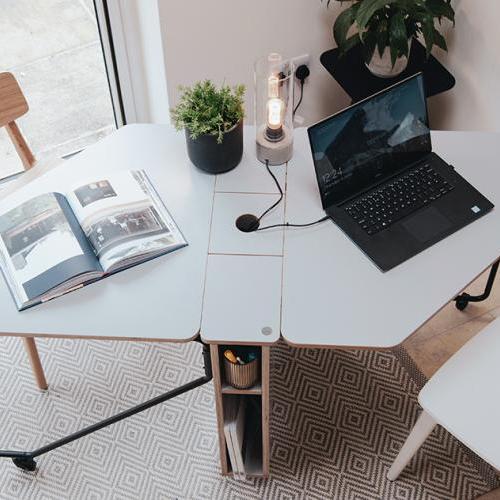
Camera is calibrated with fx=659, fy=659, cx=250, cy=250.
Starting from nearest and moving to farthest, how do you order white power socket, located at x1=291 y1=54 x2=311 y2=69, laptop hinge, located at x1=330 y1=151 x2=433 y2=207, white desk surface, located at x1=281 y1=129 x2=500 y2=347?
white desk surface, located at x1=281 y1=129 x2=500 y2=347 → laptop hinge, located at x1=330 y1=151 x2=433 y2=207 → white power socket, located at x1=291 y1=54 x2=311 y2=69

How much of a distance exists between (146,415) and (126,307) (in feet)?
2.31

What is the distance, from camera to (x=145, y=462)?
185cm

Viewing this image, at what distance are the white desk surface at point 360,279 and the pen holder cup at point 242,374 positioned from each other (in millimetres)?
169

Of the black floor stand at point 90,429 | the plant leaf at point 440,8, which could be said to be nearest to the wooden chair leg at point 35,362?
the black floor stand at point 90,429

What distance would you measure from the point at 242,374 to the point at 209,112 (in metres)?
0.59

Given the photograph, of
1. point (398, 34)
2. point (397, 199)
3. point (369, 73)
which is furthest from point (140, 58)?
point (397, 199)

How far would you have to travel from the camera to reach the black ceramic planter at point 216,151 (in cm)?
151

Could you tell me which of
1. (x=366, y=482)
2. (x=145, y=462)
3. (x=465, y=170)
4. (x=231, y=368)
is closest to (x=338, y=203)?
(x=465, y=170)

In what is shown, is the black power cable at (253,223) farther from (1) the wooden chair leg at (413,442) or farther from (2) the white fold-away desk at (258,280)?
(1) the wooden chair leg at (413,442)

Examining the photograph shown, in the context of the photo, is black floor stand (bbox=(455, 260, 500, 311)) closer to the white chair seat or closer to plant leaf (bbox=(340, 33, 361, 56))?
the white chair seat

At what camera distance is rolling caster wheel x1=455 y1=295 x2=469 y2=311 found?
2.07 metres

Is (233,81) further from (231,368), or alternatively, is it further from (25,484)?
(25,484)

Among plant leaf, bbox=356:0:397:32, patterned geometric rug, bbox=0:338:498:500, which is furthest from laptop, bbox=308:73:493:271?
patterned geometric rug, bbox=0:338:498:500

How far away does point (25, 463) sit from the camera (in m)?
1.81
